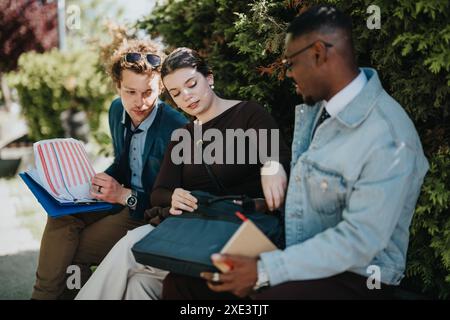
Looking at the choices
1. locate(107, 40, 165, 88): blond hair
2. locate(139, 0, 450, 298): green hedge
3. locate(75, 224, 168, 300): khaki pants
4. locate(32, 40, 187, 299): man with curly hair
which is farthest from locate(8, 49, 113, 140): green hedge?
locate(75, 224, 168, 300): khaki pants

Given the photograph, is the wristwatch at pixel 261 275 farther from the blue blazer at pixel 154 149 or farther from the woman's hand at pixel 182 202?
the blue blazer at pixel 154 149

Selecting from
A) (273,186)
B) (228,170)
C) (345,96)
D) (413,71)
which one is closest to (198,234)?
(273,186)

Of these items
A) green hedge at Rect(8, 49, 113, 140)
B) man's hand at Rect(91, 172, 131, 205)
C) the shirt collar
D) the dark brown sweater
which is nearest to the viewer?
the shirt collar

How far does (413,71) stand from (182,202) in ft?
4.82

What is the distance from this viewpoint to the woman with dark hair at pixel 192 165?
290 centimetres

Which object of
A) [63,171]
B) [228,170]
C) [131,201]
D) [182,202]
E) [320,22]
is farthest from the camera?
[131,201]

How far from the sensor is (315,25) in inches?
92.1

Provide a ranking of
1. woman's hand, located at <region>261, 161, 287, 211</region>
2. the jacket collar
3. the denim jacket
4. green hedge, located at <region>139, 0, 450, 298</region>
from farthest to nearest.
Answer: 1. green hedge, located at <region>139, 0, 450, 298</region>
2. woman's hand, located at <region>261, 161, 287, 211</region>
3. the jacket collar
4. the denim jacket

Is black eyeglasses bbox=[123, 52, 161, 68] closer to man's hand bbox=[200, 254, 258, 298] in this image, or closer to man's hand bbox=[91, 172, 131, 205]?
man's hand bbox=[91, 172, 131, 205]

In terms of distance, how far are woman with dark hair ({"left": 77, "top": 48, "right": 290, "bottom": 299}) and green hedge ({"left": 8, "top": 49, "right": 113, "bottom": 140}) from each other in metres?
7.27

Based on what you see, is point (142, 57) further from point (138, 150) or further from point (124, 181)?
point (124, 181)

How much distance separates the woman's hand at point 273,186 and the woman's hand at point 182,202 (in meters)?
0.40

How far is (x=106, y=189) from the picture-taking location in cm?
348

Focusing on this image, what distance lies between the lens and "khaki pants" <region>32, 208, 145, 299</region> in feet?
11.0
